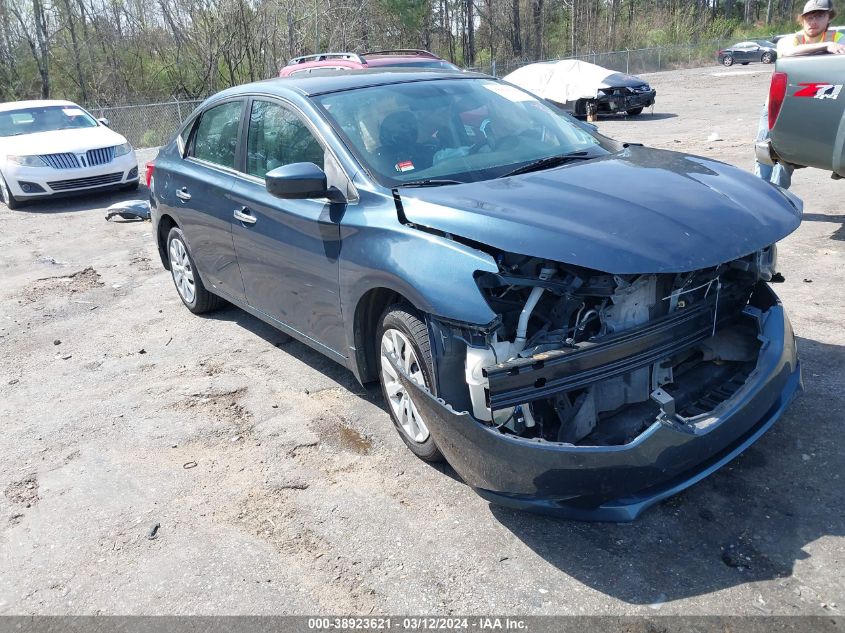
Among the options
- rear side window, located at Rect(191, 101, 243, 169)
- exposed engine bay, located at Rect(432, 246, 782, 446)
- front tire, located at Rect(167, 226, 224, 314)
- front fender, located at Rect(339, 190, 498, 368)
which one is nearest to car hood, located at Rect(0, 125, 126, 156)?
front tire, located at Rect(167, 226, 224, 314)

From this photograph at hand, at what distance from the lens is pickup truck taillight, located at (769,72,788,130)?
6094 millimetres

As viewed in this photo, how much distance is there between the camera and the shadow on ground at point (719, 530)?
107 inches

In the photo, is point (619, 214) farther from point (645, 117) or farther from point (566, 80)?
point (566, 80)

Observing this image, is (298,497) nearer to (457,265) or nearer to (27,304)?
(457,265)

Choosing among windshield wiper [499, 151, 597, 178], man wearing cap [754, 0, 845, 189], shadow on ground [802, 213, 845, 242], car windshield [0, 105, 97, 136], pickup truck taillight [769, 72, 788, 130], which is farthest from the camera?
car windshield [0, 105, 97, 136]

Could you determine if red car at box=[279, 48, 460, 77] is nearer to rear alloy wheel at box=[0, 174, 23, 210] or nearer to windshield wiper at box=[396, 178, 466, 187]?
rear alloy wheel at box=[0, 174, 23, 210]

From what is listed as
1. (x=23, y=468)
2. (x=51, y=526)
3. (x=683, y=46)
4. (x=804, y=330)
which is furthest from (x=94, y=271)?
(x=683, y=46)

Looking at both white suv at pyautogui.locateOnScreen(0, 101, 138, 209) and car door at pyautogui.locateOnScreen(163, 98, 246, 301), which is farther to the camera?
white suv at pyautogui.locateOnScreen(0, 101, 138, 209)

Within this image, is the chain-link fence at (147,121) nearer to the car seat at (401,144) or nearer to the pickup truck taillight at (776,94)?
the pickup truck taillight at (776,94)

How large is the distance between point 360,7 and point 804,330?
974 inches

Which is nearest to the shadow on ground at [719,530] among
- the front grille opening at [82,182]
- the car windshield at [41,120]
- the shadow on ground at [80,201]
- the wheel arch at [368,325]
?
the wheel arch at [368,325]

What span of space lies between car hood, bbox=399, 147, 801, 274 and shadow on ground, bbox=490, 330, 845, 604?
1043 mm

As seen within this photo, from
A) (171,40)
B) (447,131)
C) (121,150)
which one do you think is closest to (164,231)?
(447,131)

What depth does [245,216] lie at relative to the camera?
454cm
